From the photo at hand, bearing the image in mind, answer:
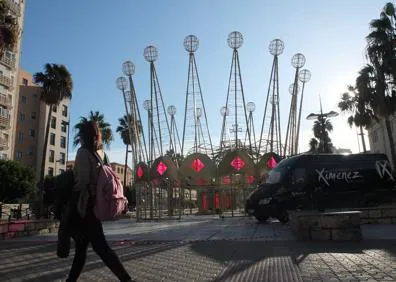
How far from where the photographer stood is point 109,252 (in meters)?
4.42

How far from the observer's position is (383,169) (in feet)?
56.0

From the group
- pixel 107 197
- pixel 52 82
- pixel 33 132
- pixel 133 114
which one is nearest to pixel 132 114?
pixel 133 114

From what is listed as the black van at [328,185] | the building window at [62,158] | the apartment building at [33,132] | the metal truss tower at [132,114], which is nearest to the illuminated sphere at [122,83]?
the metal truss tower at [132,114]

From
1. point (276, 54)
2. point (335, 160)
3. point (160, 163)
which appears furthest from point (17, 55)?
point (335, 160)

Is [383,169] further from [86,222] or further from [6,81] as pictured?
[6,81]

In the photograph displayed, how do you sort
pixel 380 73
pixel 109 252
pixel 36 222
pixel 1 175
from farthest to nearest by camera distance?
pixel 1 175 < pixel 380 73 < pixel 36 222 < pixel 109 252

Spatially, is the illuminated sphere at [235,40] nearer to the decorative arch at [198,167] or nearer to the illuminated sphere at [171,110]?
the decorative arch at [198,167]

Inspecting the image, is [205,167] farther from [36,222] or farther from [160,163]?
[36,222]

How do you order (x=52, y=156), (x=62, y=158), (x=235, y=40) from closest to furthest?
(x=235, y=40)
(x=52, y=156)
(x=62, y=158)

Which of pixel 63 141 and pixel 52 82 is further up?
pixel 63 141

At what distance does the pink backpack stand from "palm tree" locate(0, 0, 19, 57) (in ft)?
58.0

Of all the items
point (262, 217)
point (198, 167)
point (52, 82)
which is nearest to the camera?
point (262, 217)

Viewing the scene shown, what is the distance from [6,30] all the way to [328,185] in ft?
52.8

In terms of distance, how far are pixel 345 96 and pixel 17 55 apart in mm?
39271
